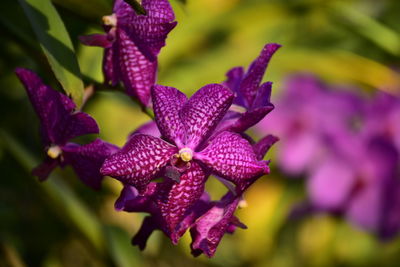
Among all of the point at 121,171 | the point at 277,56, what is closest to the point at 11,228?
the point at 121,171

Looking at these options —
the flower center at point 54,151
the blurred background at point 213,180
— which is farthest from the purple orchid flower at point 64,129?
the blurred background at point 213,180

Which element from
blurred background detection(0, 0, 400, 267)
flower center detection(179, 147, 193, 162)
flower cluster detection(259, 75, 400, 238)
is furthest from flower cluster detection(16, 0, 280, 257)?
flower cluster detection(259, 75, 400, 238)

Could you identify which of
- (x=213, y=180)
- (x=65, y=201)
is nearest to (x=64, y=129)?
(x=65, y=201)

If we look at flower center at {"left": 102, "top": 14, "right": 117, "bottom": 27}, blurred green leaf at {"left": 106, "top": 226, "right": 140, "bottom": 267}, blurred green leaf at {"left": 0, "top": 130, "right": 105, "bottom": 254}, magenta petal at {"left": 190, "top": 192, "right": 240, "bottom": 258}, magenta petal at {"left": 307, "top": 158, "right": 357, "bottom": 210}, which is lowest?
magenta petal at {"left": 307, "top": 158, "right": 357, "bottom": 210}

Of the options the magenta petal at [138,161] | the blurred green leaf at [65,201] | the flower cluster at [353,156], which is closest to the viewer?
the magenta petal at [138,161]

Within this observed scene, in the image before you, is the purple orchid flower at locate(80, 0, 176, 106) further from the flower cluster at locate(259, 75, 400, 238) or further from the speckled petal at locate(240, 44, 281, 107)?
the flower cluster at locate(259, 75, 400, 238)

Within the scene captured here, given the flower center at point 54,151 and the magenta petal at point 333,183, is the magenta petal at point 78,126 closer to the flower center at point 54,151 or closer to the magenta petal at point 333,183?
the flower center at point 54,151
